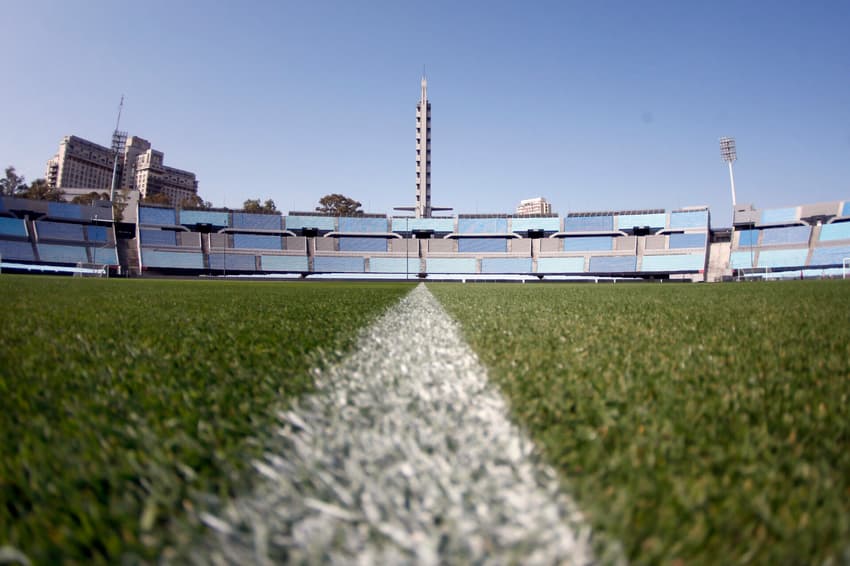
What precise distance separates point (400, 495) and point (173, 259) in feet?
155

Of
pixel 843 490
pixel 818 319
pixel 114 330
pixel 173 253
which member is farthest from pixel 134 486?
pixel 173 253

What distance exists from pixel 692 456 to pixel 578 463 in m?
0.19

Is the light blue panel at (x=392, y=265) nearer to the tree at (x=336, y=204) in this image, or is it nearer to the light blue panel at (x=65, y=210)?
the tree at (x=336, y=204)

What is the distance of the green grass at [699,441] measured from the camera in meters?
0.49

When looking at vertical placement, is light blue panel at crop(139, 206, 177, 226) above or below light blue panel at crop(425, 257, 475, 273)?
above

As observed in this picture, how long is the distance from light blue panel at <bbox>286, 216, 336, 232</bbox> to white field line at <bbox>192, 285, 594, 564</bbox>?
45535 mm

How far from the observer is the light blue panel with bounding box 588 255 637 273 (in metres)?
41.9

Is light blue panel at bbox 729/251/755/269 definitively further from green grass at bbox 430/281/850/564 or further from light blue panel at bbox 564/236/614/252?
green grass at bbox 430/281/850/564

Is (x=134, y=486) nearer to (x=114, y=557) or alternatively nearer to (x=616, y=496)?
(x=114, y=557)

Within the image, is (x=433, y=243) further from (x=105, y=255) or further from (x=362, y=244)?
(x=105, y=255)

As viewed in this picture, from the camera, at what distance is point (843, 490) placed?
23.8 inches

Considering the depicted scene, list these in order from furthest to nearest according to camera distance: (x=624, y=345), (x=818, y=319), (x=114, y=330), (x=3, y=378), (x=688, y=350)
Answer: (x=818, y=319) < (x=114, y=330) < (x=624, y=345) < (x=688, y=350) < (x=3, y=378)

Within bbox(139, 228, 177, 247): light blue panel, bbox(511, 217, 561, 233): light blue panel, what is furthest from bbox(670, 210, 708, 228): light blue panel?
bbox(139, 228, 177, 247): light blue panel

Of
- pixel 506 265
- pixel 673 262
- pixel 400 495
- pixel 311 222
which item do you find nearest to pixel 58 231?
pixel 311 222
